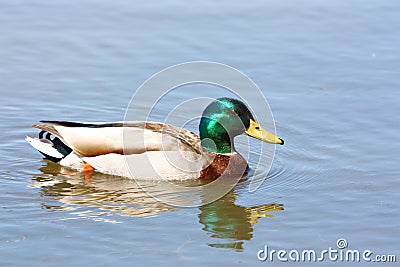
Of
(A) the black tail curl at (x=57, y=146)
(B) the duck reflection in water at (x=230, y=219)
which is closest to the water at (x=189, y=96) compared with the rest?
(B) the duck reflection in water at (x=230, y=219)

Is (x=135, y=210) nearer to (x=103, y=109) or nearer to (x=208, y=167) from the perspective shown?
(x=208, y=167)

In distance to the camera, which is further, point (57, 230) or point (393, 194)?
point (393, 194)

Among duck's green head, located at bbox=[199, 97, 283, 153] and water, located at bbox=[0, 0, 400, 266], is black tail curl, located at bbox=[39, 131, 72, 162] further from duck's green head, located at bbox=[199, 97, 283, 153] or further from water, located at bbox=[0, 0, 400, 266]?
duck's green head, located at bbox=[199, 97, 283, 153]

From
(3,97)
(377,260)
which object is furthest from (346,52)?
(377,260)

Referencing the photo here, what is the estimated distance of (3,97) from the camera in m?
11.4

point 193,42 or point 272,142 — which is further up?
point 193,42

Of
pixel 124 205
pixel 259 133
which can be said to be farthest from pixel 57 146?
pixel 259 133

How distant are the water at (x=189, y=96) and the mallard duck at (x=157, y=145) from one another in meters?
0.20

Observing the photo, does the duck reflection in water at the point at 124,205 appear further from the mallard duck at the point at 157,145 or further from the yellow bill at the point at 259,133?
the yellow bill at the point at 259,133

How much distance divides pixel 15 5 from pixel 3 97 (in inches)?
120

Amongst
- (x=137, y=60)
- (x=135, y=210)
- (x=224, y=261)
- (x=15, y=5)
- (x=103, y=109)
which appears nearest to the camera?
(x=224, y=261)

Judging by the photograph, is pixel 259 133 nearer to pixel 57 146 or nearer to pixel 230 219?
pixel 230 219

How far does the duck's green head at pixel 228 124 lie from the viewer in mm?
9891

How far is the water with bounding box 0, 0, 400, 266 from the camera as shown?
805 centimetres
